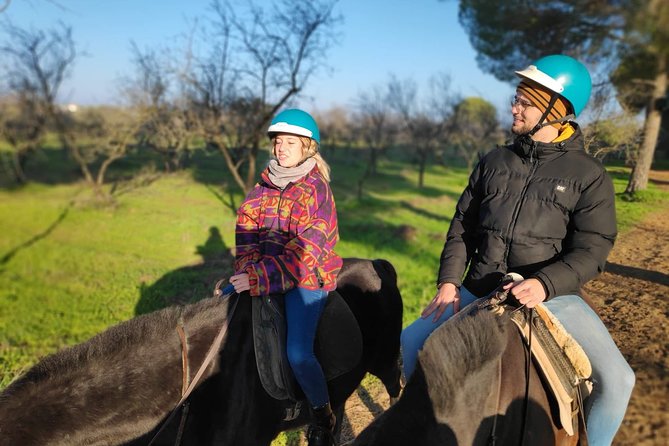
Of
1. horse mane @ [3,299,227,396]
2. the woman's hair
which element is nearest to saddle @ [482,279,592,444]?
the woman's hair

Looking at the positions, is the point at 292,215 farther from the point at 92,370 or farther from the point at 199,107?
the point at 199,107

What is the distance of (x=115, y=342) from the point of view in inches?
84.9

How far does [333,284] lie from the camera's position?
2.86 metres

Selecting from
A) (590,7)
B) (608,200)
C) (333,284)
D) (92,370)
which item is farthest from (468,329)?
(590,7)

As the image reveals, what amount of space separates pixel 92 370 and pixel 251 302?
937mm

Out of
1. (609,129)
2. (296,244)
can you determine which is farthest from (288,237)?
(609,129)

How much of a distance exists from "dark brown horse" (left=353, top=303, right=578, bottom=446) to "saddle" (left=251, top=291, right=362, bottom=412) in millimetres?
950

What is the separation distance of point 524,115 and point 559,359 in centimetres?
123

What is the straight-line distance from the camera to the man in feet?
5.80

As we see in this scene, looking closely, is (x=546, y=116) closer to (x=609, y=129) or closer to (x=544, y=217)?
(x=544, y=217)

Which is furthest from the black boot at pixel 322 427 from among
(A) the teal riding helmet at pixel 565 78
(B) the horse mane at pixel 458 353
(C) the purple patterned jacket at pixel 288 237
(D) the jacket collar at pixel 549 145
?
(A) the teal riding helmet at pixel 565 78

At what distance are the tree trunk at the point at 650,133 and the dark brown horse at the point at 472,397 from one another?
6.76ft

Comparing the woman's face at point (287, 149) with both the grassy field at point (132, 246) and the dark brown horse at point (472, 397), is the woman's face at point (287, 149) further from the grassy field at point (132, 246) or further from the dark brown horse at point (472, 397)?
the grassy field at point (132, 246)

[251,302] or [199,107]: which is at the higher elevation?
[199,107]
